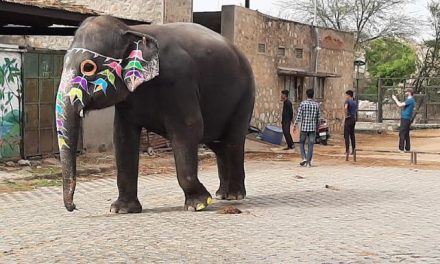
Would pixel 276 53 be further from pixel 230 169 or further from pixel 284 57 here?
pixel 230 169

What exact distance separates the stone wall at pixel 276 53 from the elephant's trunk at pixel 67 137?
14.6 m

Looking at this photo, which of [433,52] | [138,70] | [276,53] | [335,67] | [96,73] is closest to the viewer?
[96,73]

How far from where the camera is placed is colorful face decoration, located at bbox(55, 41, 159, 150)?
8.03 meters

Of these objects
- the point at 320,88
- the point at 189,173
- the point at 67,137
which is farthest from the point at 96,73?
the point at 320,88

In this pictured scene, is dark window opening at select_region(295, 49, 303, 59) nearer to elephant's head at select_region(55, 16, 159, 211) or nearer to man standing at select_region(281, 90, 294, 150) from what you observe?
man standing at select_region(281, 90, 294, 150)

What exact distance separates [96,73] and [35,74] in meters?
7.76

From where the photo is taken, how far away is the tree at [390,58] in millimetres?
48500

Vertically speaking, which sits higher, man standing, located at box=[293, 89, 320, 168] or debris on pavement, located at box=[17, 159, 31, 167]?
man standing, located at box=[293, 89, 320, 168]

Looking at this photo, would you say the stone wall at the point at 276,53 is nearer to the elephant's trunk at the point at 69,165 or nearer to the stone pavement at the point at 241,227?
the stone pavement at the point at 241,227

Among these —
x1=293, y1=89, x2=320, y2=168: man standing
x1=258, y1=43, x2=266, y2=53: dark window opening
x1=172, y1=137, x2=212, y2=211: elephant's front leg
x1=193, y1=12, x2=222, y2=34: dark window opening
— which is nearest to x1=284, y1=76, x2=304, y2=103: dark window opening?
x1=258, y1=43, x2=266, y2=53: dark window opening

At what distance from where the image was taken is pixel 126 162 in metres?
9.19

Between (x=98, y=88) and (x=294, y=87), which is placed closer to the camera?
(x=98, y=88)

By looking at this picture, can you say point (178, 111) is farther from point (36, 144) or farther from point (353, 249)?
point (36, 144)

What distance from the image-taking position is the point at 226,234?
7.69 m
